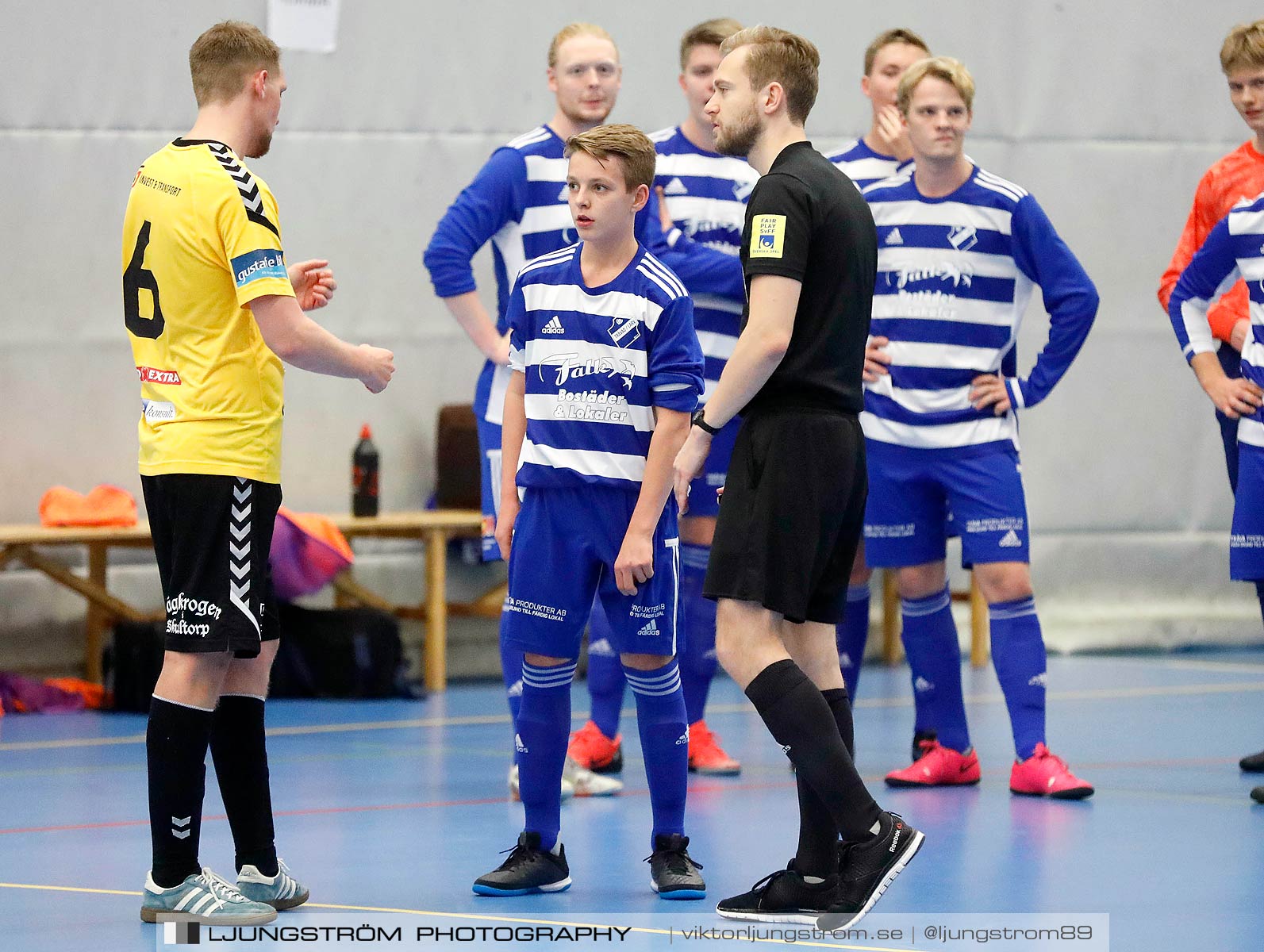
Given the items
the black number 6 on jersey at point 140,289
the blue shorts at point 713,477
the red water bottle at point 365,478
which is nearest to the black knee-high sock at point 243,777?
the black number 6 on jersey at point 140,289

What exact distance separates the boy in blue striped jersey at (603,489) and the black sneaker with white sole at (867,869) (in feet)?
1.57

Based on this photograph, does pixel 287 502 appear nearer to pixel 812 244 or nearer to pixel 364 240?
pixel 364 240

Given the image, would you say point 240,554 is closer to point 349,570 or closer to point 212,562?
point 212,562

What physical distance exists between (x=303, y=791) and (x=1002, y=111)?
5.62 metres

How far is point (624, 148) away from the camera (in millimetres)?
4109

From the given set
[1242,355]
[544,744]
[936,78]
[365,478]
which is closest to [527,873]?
[544,744]

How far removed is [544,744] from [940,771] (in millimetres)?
1884

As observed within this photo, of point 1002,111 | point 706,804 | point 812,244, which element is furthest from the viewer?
point 1002,111

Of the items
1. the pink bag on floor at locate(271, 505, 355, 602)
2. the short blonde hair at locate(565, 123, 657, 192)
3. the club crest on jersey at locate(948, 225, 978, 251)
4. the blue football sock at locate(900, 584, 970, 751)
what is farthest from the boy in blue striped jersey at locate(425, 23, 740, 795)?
the pink bag on floor at locate(271, 505, 355, 602)

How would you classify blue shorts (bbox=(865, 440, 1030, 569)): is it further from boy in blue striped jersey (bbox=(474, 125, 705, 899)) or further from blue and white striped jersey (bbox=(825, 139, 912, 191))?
boy in blue striped jersey (bbox=(474, 125, 705, 899))

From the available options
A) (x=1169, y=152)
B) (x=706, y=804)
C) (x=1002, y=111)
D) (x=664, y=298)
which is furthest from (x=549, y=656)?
(x=1169, y=152)

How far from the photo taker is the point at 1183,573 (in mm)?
9922

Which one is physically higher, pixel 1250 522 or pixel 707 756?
pixel 1250 522

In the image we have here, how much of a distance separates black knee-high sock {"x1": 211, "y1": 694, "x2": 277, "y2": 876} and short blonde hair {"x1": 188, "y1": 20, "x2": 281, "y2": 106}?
4.11 feet
